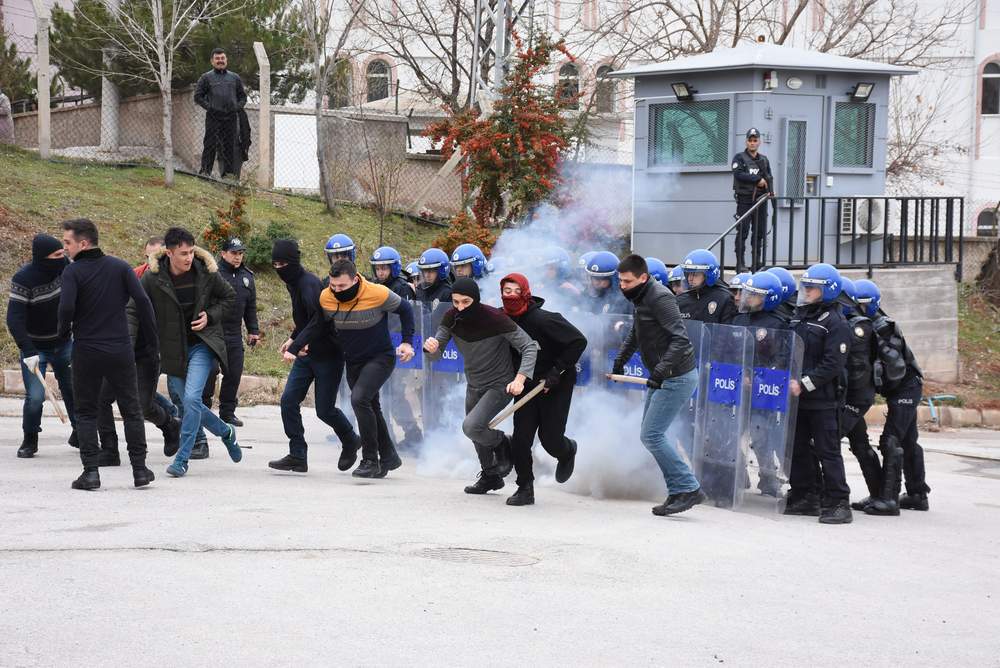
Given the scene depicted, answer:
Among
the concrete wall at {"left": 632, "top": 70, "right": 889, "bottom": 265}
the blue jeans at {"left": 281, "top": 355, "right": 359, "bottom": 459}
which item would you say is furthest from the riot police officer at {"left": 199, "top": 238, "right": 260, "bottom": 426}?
the concrete wall at {"left": 632, "top": 70, "right": 889, "bottom": 265}

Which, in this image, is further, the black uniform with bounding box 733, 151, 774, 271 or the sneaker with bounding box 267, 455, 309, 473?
the black uniform with bounding box 733, 151, 774, 271

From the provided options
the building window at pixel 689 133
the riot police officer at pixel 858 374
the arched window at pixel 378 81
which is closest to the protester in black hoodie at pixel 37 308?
the riot police officer at pixel 858 374

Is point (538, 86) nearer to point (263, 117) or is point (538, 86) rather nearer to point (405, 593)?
point (263, 117)

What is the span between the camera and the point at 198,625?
219 inches

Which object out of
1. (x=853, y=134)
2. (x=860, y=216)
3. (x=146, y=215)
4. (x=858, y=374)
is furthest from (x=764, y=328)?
(x=146, y=215)

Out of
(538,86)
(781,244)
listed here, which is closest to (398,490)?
(781,244)

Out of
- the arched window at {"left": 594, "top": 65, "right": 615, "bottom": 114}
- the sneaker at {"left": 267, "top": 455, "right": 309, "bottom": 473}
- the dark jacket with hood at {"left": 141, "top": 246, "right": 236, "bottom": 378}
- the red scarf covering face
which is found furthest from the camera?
the arched window at {"left": 594, "top": 65, "right": 615, "bottom": 114}

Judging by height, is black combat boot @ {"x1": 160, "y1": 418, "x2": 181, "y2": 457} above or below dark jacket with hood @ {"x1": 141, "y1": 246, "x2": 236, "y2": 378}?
below

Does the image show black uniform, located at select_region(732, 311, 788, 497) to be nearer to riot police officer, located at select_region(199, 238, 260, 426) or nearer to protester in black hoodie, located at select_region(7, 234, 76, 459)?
riot police officer, located at select_region(199, 238, 260, 426)

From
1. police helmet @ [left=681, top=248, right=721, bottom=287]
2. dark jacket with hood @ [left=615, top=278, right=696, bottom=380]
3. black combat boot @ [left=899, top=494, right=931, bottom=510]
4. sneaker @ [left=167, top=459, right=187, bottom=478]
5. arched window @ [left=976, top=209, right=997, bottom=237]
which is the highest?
arched window @ [left=976, top=209, right=997, bottom=237]

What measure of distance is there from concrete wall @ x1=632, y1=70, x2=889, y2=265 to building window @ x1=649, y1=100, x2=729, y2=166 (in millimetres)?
86

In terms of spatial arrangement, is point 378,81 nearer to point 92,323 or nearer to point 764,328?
point 764,328

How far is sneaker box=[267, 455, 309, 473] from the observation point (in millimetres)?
9773

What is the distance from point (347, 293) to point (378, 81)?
2816cm
